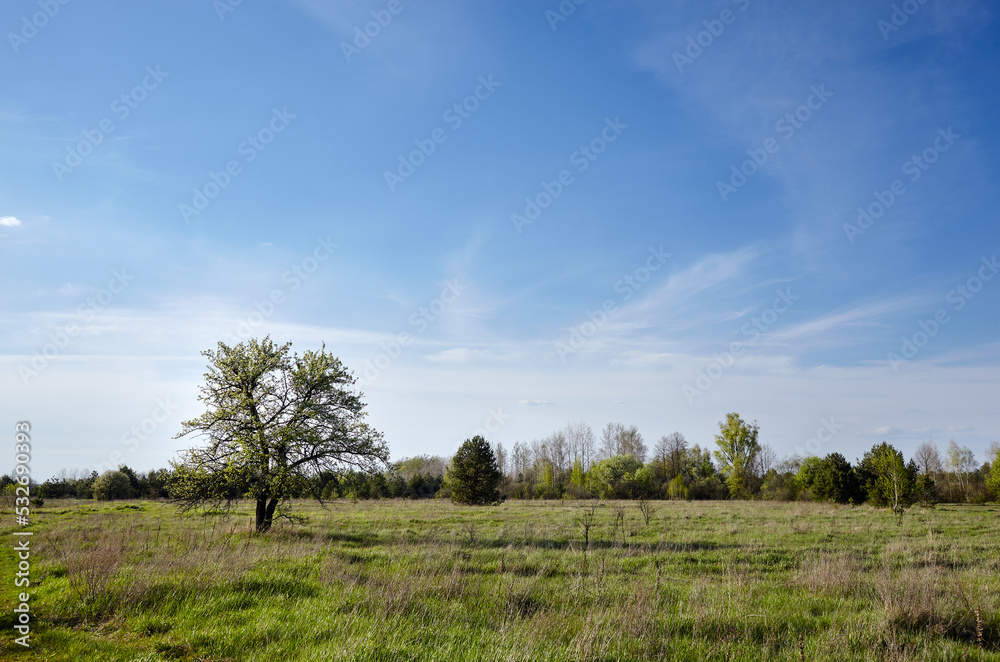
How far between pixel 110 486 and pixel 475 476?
35.7 metres

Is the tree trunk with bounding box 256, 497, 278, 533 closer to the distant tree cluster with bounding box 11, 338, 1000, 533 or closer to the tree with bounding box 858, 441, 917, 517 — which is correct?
the distant tree cluster with bounding box 11, 338, 1000, 533

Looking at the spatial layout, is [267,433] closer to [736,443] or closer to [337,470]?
[337,470]

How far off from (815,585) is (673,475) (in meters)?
67.9

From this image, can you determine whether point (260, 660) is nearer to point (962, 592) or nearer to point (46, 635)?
point (46, 635)

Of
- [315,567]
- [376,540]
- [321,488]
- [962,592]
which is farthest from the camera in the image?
[321,488]

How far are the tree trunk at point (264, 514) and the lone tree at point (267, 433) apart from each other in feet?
0.12

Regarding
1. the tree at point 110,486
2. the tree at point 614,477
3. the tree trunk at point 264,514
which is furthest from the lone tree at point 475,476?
the tree at point 110,486

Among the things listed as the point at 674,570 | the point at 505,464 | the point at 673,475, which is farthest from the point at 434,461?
the point at 674,570

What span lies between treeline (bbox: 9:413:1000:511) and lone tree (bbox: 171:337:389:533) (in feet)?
2.84

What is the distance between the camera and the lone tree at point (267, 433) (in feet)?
59.6

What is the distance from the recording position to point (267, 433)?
18328 millimetres

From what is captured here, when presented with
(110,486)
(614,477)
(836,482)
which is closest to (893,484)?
(836,482)

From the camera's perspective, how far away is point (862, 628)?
7.12m

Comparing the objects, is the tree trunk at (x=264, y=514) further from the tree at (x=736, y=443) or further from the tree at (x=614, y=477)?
the tree at (x=736, y=443)
